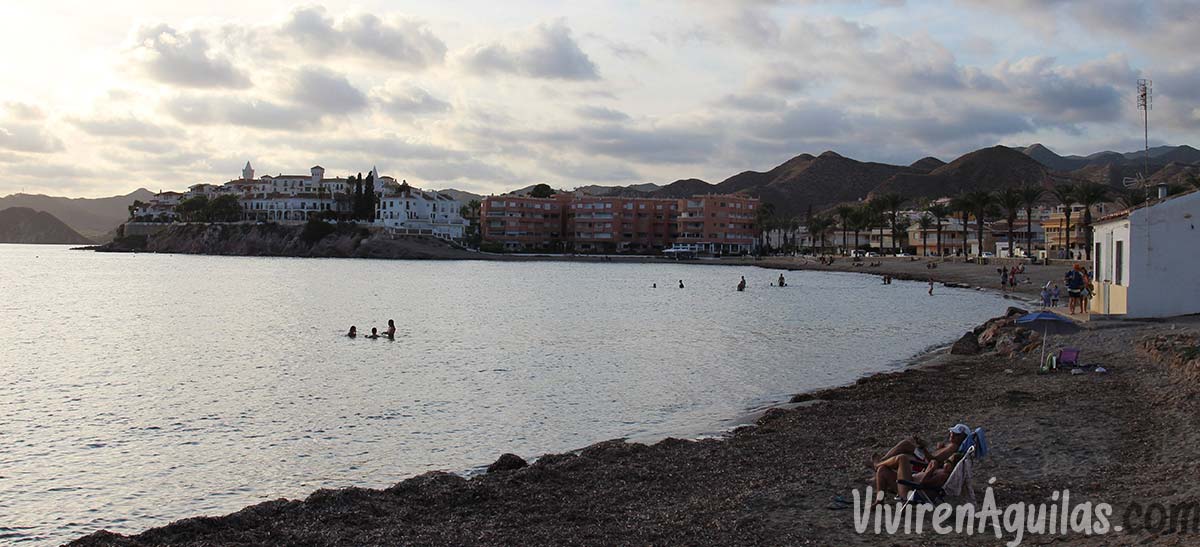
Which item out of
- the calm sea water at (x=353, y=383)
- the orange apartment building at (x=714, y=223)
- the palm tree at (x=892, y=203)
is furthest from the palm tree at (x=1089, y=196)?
the orange apartment building at (x=714, y=223)

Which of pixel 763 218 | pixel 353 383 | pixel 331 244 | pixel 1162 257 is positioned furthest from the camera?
pixel 331 244

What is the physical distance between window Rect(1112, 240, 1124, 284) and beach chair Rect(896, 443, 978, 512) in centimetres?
2315

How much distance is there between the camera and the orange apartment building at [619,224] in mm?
176750

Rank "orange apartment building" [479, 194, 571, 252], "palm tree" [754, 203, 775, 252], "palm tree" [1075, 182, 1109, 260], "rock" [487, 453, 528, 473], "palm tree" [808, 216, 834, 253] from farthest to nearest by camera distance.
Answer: "orange apartment building" [479, 194, 571, 252] → "palm tree" [754, 203, 775, 252] → "palm tree" [808, 216, 834, 253] → "palm tree" [1075, 182, 1109, 260] → "rock" [487, 453, 528, 473]

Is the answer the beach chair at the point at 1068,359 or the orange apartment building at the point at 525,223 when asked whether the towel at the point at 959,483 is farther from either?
the orange apartment building at the point at 525,223

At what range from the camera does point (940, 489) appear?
11227mm

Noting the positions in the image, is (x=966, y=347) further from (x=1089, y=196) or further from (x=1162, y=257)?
(x=1089, y=196)

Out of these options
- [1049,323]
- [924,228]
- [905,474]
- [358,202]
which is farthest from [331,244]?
[905,474]

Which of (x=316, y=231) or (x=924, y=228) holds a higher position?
(x=316, y=231)

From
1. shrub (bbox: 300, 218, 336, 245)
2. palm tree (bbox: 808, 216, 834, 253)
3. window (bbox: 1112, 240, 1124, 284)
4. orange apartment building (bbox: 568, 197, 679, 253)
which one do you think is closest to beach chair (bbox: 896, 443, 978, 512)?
window (bbox: 1112, 240, 1124, 284)

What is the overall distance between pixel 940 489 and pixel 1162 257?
22.5 m

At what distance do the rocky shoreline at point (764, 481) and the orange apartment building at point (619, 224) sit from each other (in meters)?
157

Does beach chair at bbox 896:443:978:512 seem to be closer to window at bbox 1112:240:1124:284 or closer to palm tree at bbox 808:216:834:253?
window at bbox 1112:240:1124:284

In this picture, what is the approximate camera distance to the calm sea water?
54.0ft
